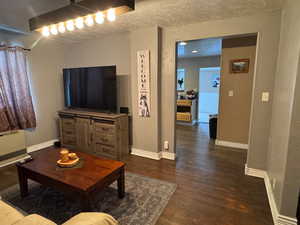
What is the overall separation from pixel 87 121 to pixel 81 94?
664 millimetres

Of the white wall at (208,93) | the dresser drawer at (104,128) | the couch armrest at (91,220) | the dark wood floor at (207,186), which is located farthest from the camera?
the white wall at (208,93)

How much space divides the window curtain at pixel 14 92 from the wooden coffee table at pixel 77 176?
1495mm

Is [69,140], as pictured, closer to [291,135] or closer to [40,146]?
[40,146]

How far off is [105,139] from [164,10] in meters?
2.29

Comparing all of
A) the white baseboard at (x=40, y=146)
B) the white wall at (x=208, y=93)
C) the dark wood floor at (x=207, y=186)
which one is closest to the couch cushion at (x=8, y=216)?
the dark wood floor at (x=207, y=186)

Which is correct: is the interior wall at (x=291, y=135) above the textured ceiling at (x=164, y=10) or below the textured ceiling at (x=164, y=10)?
below

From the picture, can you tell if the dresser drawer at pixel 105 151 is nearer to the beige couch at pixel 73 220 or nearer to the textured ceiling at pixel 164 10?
the beige couch at pixel 73 220

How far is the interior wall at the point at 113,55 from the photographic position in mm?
3414

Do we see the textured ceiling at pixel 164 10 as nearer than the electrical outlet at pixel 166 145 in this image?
Yes

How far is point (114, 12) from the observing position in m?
1.89

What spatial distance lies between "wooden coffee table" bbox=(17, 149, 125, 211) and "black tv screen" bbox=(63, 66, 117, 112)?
4.43ft

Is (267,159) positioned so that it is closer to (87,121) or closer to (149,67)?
(149,67)

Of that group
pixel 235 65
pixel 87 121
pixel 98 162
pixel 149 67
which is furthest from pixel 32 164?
pixel 235 65

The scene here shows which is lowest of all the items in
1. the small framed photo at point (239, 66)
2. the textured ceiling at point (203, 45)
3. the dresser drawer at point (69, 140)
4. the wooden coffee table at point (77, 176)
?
the dresser drawer at point (69, 140)
